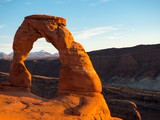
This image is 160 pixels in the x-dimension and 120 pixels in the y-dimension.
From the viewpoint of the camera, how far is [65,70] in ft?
33.5

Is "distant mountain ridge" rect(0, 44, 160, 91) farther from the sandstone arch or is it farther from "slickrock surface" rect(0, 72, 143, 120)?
the sandstone arch

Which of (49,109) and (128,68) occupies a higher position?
(49,109)

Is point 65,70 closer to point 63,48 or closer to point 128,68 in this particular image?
point 63,48

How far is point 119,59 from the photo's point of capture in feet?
163

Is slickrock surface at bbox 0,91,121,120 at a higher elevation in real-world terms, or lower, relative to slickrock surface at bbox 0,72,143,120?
higher

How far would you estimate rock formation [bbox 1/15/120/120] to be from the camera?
30.2 feet

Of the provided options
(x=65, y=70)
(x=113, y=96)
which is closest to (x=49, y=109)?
(x=65, y=70)

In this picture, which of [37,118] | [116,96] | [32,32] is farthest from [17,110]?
[116,96]

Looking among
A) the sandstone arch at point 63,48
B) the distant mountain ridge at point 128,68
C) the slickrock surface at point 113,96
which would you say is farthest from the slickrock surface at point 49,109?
the distant mountain ridge at point 128,68

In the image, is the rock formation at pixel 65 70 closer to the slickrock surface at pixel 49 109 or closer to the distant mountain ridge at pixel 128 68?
the slickrock surface at pixel 49 109

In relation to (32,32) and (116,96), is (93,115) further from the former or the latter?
(116,96)

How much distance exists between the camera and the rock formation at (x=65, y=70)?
9219 millimetres

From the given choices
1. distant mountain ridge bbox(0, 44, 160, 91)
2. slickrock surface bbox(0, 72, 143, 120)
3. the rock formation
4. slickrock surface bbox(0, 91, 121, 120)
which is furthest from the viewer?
distant mountain ridge bbox(0, 44, 160, 91)

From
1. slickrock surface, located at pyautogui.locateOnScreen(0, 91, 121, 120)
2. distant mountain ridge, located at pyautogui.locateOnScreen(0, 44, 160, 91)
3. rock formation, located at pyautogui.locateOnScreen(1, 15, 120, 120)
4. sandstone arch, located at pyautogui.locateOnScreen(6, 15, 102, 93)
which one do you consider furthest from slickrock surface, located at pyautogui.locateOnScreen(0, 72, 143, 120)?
distant mountain ridge, located at pyautogui.locateOnScreen(0, 44, 160, 91)
